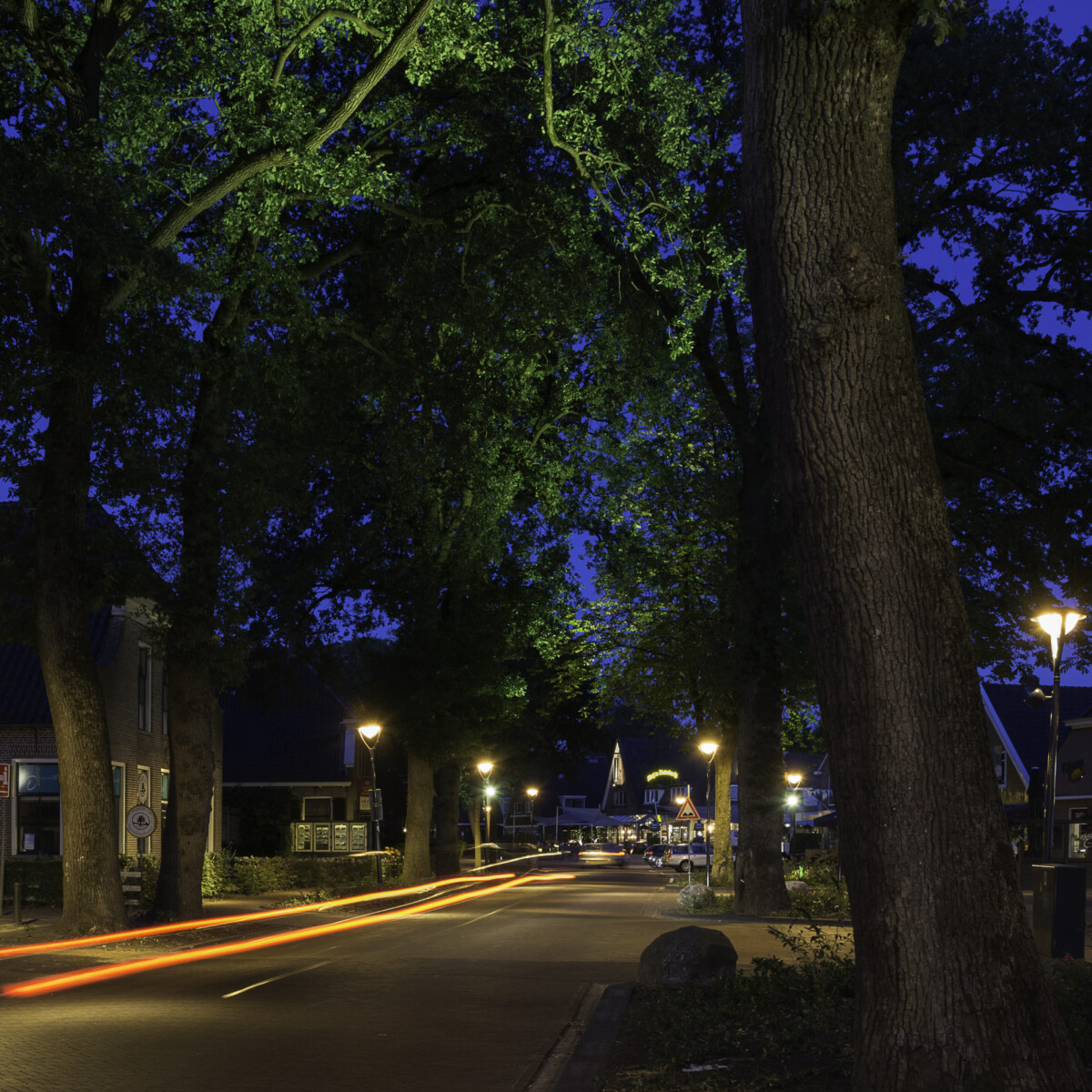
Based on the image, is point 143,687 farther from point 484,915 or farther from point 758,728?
point 758,728

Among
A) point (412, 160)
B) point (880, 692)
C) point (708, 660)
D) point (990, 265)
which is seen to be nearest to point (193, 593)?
point (412, 160)

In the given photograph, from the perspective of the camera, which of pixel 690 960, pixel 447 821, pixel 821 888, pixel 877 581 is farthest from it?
pixel 447 821

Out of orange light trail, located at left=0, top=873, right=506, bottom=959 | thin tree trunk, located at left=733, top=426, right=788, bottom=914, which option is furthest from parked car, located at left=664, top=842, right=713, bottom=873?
thin tree trunk, located at left=733, top=426, right=788, bottom=914

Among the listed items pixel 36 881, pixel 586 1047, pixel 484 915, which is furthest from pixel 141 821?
pixel 586 1047

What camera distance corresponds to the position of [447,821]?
157 ft

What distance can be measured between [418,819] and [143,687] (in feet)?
33.4

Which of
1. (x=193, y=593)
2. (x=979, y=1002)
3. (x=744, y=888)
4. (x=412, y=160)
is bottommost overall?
(x=744, y=888)

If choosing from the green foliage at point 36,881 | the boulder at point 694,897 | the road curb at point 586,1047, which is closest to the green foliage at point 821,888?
the boulder at point 694,897

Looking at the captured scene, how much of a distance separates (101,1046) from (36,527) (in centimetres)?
1211

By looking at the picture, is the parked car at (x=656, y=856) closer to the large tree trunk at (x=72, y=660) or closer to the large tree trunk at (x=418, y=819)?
the large tree trunk at (x=418, y=819)

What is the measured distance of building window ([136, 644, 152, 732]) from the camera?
36406mm

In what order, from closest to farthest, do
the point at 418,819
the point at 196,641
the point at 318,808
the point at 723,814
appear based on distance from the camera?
the point at 196,641 < the point at 723,814 < the point at 418,819 < the point at 318,808

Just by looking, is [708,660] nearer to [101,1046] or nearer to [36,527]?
[36,527]

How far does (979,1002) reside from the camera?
627 cm
